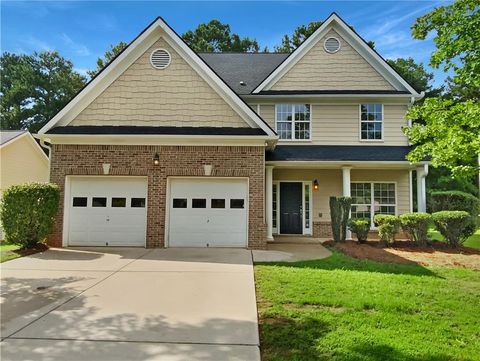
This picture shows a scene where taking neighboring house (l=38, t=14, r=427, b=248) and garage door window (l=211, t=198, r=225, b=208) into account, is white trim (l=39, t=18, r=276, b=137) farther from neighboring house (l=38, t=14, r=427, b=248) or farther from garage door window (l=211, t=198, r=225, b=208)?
garage door window (l=211, t=198, r=225, b=208)

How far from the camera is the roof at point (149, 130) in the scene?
451 inches

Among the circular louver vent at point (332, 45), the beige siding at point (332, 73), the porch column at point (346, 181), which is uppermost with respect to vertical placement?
the circular louver vent at point (332, 45)

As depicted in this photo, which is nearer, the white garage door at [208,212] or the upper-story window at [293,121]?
the white garage door at [208,212]

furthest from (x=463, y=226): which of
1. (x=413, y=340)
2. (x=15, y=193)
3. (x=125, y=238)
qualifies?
(x=15, y=193)

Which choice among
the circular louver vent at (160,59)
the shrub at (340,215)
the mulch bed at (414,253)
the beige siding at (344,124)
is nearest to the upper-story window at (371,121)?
the beige siding at (344,124)

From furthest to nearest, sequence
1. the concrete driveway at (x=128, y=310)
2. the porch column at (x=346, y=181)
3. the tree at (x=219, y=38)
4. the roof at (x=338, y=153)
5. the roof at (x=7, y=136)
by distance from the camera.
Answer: the tree at (x=219, y=38), the roof at (x=7, y=136), the porch column at (x=346, y=181), the roof at (x=338, y=153), the concrete driveway at (x=128, y=310)

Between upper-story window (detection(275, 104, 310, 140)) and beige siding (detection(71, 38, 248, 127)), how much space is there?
418 cm

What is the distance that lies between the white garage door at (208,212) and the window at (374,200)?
633cm

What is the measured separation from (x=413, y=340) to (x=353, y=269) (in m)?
4.23

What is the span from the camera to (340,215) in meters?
12.6

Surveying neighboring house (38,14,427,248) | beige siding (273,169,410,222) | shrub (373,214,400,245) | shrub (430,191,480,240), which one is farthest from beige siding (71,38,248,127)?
shrub (430,191,480,240)

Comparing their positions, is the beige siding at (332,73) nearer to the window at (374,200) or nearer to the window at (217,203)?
the window at (374,200)

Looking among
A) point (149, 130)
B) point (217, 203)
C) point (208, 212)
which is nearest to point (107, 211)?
point (149, 130)

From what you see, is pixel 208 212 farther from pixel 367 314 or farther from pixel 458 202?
pixel 458 202
